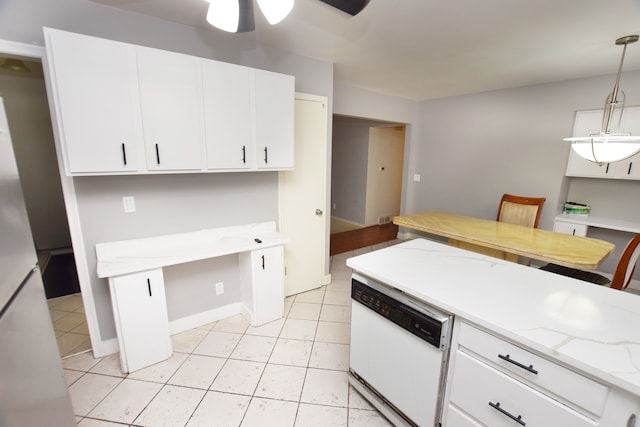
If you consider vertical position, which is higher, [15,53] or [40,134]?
[15,53]

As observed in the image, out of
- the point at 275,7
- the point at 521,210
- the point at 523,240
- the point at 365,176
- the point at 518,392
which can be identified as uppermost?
the point at 275,7

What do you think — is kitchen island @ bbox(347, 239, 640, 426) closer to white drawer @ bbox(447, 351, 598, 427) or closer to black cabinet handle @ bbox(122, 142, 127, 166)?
white drawer @ bbox(447, 351, 598, 427)

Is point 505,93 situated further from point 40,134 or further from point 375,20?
point 40,134

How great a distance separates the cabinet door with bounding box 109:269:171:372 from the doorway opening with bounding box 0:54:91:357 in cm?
147

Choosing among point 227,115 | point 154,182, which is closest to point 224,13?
point 227,115

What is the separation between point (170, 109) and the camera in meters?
1.94

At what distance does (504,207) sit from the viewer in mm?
3602

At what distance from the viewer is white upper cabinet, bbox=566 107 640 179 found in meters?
3.09

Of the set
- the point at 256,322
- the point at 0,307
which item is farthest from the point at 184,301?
the point at 0,307

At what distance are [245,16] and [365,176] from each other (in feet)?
15.3

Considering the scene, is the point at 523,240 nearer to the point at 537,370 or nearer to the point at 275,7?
the point at 537,370

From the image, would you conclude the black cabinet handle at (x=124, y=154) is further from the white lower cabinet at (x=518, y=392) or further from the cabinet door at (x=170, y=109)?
the white lower cabinet at (x=518, y=392)

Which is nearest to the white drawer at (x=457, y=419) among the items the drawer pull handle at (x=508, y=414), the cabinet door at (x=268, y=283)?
the drawer pull handle at (x=508, y=414)

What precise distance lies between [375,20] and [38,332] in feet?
8.17
